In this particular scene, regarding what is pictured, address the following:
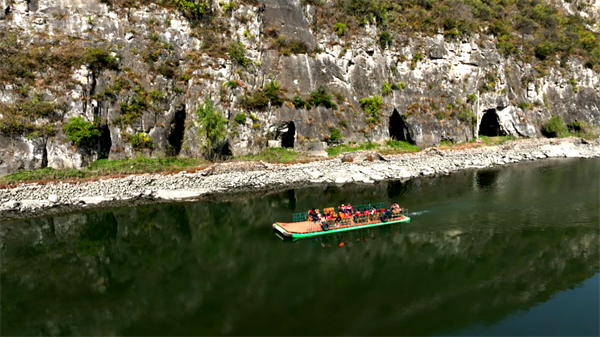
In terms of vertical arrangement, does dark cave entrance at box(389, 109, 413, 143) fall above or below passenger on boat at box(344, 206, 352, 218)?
above

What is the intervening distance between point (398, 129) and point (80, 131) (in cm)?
4391

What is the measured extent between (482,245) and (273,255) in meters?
13.6

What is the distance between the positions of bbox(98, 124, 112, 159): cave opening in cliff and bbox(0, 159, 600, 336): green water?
10825 millimetres

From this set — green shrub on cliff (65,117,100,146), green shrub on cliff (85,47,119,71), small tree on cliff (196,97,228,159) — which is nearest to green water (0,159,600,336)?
green shrub on cliff (65,117,100,146)

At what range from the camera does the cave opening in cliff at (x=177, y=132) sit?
131ft

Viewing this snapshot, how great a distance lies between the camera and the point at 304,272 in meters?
18.9

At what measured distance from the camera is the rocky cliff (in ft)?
116

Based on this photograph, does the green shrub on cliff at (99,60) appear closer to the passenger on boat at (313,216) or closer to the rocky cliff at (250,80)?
the rocky cliff at (250,80)

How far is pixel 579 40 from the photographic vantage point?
67062 mm

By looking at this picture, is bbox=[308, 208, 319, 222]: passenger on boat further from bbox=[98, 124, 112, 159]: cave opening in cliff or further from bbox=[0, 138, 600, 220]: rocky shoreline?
bbox=[98, 124, 112, 159]: cave opening in cliff

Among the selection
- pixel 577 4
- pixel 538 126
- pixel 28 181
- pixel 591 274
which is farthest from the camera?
pixel 577 4

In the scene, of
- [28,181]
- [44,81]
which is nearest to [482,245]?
[28,181]

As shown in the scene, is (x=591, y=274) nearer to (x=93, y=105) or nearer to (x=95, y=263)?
(x=95, y=263)

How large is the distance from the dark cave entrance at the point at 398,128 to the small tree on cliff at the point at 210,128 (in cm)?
2749
